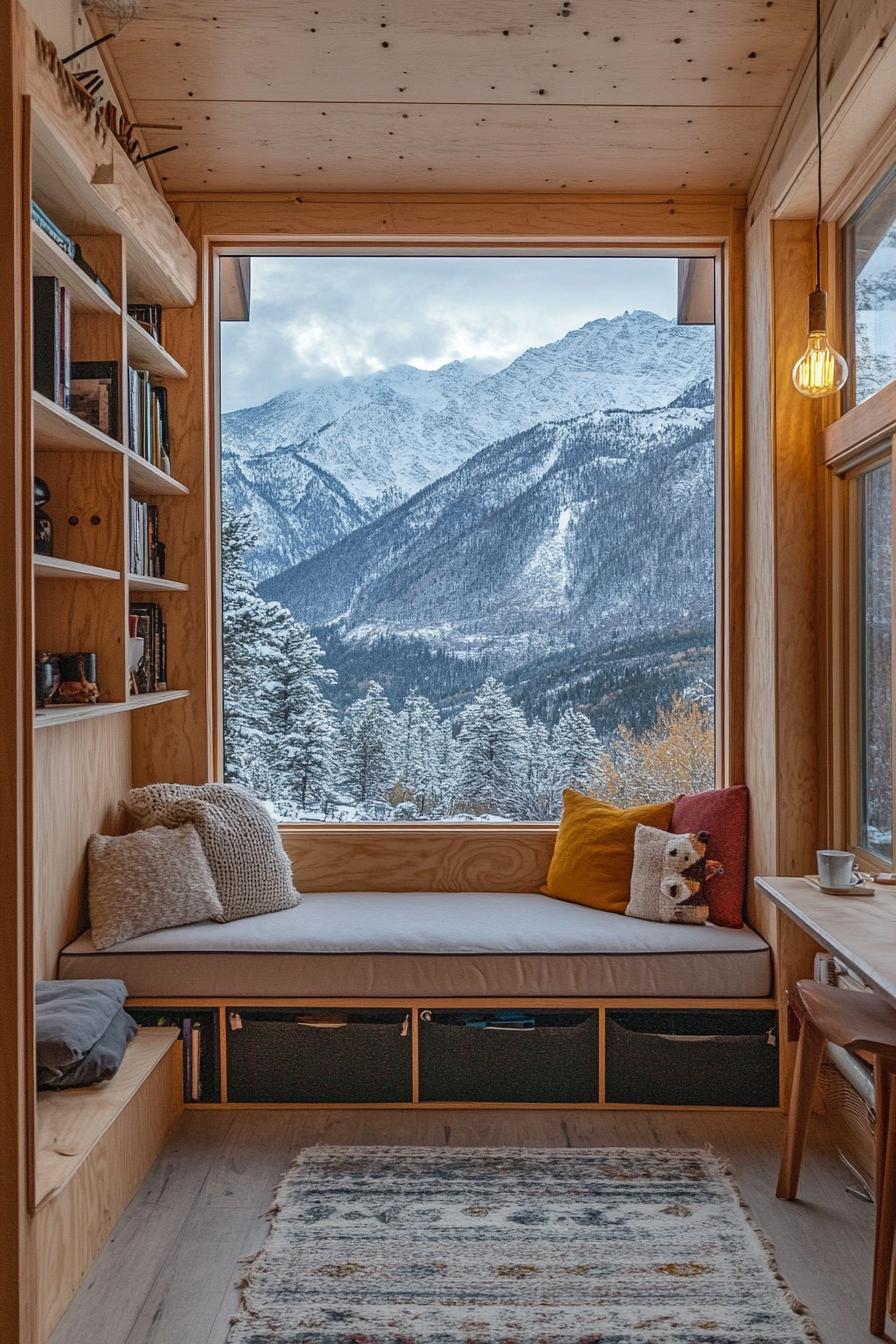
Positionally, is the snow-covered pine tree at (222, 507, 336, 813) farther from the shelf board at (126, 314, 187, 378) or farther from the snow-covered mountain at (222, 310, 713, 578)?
the shelf board at (126, 314, 187, 378)

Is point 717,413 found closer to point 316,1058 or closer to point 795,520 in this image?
point 795,520

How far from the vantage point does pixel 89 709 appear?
A: 8.40 feet

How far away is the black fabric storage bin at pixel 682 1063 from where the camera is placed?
292cm

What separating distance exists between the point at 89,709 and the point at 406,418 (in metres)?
1.77

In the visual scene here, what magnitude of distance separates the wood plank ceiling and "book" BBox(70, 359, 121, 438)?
99cm

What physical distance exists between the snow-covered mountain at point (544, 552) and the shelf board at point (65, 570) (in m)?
1.03

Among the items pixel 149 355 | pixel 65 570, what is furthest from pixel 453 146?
pixel 65 570

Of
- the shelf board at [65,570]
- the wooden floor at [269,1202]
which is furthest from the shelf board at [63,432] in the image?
the wooden floor at [269,1202]

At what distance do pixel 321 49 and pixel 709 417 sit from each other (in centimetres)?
174

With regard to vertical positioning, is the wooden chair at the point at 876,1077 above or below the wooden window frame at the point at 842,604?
below

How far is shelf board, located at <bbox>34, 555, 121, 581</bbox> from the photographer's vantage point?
230 centimetres

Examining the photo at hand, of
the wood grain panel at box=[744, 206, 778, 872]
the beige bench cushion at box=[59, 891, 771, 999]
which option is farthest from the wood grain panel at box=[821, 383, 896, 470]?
the beige bench cushion at box=[59, 891, 771, 999]

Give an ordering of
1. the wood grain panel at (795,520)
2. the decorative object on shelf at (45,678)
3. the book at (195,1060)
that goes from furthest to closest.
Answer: the wood grain panel at (795,520) < the book at (195,1060) < the decorative object on shelf at (45,678)

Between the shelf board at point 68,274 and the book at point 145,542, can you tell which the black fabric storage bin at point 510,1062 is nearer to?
the book at point 145,542
